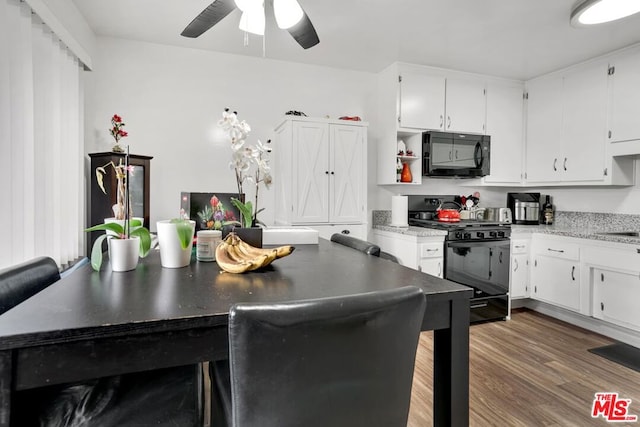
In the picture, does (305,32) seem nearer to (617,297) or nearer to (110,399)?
(110,399)

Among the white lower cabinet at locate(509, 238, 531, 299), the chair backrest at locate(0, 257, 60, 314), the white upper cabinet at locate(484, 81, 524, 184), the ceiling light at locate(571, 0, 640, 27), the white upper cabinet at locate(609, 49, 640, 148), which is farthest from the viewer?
the white upper cabinet at locate(484, 81, 524, 184)

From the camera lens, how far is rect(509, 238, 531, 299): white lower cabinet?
3525 millimetres

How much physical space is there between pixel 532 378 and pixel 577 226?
2.22 m

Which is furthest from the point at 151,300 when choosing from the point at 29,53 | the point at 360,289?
the point at 29,53

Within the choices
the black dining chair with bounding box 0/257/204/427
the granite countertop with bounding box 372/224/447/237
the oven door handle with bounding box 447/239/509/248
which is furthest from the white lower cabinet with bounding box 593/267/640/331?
the black dining chair with bounding box 0/257/204/427

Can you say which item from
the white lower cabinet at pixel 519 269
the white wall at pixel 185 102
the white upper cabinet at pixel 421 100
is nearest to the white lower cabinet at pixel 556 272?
the white lower cabinet at pixel 519 269

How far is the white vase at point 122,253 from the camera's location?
1.17 meters

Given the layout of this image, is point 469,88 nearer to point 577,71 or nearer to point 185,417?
point 577,71

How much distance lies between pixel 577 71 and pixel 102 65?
4.48 m

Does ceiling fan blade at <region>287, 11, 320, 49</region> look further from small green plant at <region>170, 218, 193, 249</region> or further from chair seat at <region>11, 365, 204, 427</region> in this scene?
chair seat at <region>11, 365, 204, 427</region>

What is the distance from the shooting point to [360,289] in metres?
1.00

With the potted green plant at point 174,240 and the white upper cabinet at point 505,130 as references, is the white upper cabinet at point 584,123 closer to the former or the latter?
the white upper cabinet at point 505,130

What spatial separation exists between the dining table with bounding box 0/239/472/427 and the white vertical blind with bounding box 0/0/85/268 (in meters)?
1.07

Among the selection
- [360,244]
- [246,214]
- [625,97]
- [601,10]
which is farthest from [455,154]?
[246,214]
